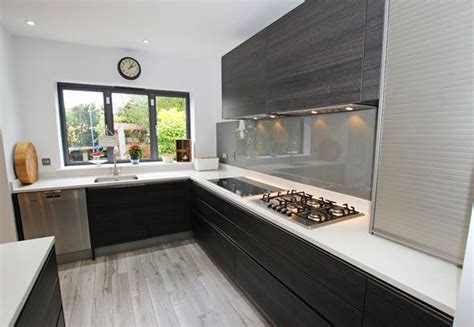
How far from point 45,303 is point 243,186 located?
1708 millimetres

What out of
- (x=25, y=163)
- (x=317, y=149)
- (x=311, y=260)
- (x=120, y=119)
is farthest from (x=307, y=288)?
(x=120, y=119)

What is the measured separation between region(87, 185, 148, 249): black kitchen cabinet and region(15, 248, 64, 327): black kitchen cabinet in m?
1.42

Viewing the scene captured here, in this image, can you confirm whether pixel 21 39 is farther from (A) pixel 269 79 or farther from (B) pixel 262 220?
(B) pixel 262 220

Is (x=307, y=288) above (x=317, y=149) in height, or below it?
below

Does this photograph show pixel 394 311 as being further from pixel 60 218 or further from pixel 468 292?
pixel 60 218

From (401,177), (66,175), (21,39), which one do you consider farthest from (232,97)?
(21,39)

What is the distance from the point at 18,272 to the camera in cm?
94

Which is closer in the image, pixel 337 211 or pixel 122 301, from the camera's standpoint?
pixel 337 211

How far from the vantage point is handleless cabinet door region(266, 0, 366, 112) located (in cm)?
125

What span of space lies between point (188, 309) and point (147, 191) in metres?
1.41

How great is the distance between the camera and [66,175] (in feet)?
9.52

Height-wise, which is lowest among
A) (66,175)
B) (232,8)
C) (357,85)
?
(66,175)

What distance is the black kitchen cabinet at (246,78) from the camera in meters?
2.01

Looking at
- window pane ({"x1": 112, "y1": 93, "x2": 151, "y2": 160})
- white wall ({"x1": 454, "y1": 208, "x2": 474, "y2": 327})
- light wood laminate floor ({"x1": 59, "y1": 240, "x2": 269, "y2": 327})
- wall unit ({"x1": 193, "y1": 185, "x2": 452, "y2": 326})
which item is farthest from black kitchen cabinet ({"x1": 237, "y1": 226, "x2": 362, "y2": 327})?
window pane ({"x1": 112, "y1": 93, "x2": 151, "y2": 160})
